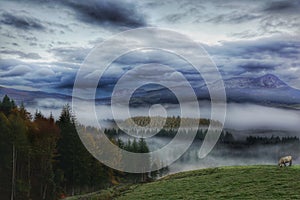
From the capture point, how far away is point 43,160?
2340 inches

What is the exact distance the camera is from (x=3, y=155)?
5597 centimetres

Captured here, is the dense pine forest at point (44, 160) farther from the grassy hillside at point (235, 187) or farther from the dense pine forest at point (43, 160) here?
the grassy hillside at point (235, 187)

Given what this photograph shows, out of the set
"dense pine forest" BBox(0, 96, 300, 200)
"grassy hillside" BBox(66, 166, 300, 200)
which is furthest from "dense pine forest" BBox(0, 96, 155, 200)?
"grassy hillside" BBox(66, 166, 300, 200)

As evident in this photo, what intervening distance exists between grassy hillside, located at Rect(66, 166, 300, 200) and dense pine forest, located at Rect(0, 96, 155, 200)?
1165cm

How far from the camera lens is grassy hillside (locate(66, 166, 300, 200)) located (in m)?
34.4

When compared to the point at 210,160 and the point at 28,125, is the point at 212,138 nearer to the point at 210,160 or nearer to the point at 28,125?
the point at 210,160

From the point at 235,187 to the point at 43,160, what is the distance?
1233 inches

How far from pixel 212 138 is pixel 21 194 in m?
137

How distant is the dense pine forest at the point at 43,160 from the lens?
55938mm

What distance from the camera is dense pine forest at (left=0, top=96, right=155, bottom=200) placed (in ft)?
184

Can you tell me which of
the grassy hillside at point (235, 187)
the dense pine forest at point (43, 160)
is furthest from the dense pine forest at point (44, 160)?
the grassy hillside at point (235, 187)

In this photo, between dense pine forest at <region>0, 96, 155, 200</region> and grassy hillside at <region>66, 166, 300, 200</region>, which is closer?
grassy hillside at <region>66, 166, 300, 200</region>

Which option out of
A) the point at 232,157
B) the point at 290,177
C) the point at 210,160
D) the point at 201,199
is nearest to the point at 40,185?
the point at 201,199

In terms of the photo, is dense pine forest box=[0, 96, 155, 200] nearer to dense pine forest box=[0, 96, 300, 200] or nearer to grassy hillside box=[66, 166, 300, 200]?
dense pine forest box=[0, 96, 300, 200]
